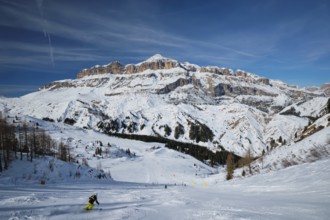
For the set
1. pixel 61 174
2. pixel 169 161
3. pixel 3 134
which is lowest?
pixel 169 161

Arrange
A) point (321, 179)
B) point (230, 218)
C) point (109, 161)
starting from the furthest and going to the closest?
point (109, 161), point (321, 179), point (230, 218)

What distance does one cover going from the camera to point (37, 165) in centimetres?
5038

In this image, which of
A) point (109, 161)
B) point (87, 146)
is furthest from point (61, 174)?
point (87, 146)

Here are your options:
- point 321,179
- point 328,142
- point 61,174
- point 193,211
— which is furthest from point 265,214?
point 61,174

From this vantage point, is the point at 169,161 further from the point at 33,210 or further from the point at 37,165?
the point at 33,210

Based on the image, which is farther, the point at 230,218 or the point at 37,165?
the point at 37,165

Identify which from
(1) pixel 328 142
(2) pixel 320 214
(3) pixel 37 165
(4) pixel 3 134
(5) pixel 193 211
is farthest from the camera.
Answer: (4) pixel 3 134

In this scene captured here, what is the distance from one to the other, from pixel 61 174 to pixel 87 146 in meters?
153

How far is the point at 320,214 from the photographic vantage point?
12.9 m

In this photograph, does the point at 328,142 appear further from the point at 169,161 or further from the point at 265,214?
the point at 169,161

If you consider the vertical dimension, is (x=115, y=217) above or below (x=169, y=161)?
above

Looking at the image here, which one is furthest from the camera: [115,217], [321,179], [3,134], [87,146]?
[87,146]

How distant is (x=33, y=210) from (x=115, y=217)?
6.33 meters

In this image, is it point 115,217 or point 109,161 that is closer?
point 115,217
